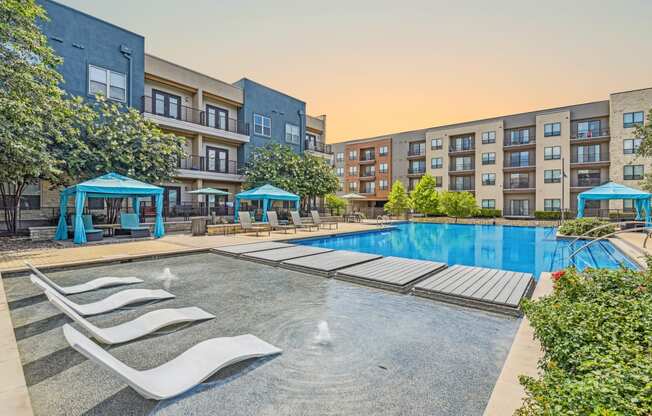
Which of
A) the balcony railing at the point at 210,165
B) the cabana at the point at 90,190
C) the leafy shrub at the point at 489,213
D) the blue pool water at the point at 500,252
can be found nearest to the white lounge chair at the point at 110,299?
the cabana at the point at 90,190

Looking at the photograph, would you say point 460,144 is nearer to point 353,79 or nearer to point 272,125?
point 272,125

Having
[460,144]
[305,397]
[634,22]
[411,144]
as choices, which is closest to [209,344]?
[305,397]

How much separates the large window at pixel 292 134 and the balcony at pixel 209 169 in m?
5.63

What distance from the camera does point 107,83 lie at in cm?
1656

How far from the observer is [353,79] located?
15.9 metres

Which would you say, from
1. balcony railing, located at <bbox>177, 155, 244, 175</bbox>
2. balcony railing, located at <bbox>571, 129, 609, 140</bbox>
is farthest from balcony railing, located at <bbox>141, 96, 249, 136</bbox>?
balcony railing, located at <bbox>571, 129, 609, 140</bbox>

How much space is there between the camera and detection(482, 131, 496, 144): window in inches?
1411

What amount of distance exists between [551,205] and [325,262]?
108ft

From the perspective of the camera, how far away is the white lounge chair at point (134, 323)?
3494mm

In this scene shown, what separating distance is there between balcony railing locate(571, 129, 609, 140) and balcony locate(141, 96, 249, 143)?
31.8 metres

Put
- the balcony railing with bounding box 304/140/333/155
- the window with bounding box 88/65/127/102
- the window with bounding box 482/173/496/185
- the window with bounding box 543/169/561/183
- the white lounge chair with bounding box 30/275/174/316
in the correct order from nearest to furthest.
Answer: the white lounge chair with bounding box 30/275/174/316
the window with bounding box 88/65/127/102
the balcony railing with bounding box 304/140/333/155
the window with bounding box 543/169/561/183
the window with bounding box 482/173/496/185

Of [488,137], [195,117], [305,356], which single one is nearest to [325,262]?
[305,356]

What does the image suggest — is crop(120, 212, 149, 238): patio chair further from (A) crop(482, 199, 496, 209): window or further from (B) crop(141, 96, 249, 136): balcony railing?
(A) crop(482, 199, 496, 209): window

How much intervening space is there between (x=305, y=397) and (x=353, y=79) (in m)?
15.6
